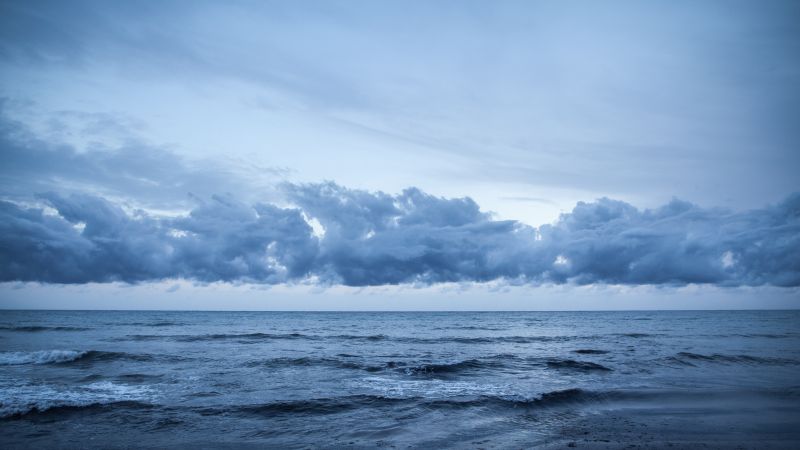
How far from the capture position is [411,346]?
37.1m

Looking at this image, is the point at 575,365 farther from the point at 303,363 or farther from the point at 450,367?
the point at 303,363

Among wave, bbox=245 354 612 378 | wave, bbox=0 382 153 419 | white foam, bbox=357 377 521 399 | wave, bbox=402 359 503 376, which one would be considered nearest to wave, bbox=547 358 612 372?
wave, bbox=245 354 612 378

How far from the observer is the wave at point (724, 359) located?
24.8 metres

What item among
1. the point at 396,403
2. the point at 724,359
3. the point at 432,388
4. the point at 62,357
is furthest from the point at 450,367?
the point at 62,357

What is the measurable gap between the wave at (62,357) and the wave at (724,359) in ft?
114

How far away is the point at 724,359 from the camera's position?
26547 mm

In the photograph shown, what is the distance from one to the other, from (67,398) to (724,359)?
35.8 metres

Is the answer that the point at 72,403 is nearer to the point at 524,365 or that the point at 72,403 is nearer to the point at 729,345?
the point at 524,365

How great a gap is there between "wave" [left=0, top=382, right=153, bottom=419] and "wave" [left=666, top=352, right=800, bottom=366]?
29.3 m

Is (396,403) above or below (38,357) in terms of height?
above

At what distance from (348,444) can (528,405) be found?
24.2 ft

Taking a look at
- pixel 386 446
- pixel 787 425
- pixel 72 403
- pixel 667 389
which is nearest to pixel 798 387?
pixel 667 389

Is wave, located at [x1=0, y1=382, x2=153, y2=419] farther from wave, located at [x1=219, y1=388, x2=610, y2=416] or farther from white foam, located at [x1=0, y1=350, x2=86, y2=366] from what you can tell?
white foam, located at [x1=0, y1=350, x2=86, y2=366]

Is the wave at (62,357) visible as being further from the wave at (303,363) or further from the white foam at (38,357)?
the wave at (303,363)
